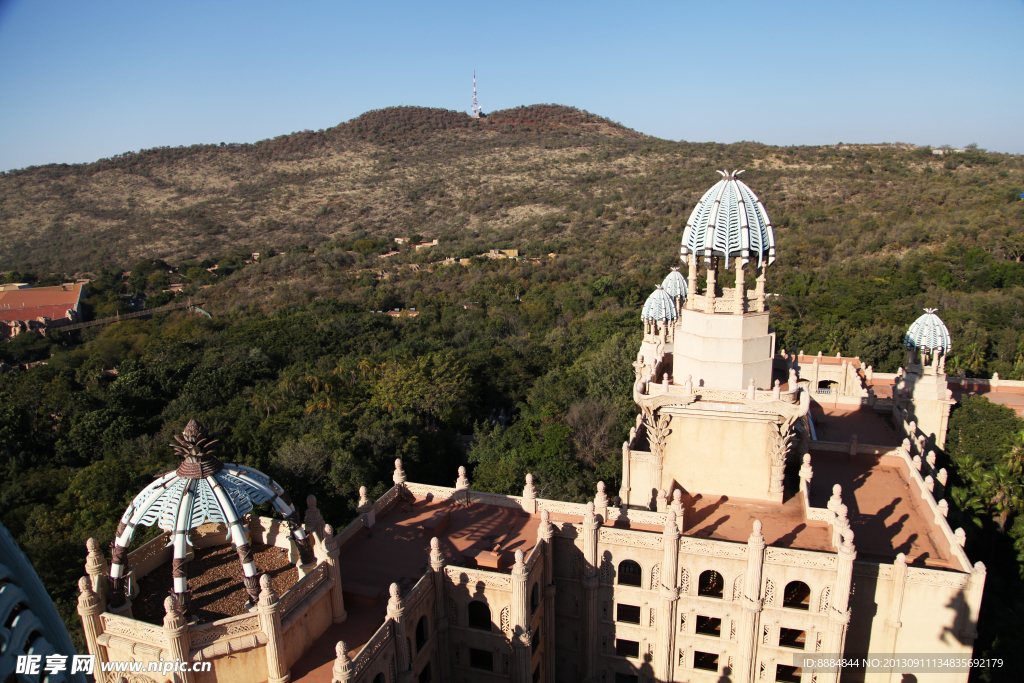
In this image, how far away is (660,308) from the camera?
1221 inches

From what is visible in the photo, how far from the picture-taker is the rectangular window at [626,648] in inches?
770

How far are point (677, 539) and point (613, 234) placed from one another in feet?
237

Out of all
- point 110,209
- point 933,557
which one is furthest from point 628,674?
point 110,209

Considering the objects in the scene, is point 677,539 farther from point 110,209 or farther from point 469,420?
point 110,209

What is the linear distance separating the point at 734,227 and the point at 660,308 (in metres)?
11.7

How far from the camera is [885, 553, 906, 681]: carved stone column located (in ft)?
54.0

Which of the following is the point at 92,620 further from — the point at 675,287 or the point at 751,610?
the point at 675,287

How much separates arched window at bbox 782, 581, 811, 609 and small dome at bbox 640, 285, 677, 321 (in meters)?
15.0

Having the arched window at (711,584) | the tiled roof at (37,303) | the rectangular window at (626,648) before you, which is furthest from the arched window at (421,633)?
the tiled roof at (37,303)

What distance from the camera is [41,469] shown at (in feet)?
98.9

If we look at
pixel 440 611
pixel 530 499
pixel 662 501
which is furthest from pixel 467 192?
pixel 440 611

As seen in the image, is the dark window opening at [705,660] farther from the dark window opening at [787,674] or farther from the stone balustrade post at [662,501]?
the stone balustrade post at [662,501]

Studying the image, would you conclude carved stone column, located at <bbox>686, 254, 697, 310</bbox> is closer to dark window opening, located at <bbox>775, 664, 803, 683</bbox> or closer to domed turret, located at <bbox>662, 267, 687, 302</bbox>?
dark window opening, located at <bbox>775, 664, 803, 683</bbox>

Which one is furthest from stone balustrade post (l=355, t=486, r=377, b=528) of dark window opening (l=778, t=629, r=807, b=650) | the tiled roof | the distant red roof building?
the tiled roof
